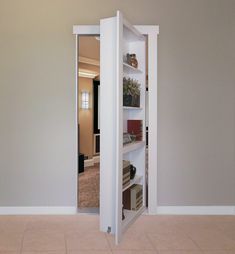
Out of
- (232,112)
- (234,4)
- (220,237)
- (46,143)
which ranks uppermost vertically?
(234,4)

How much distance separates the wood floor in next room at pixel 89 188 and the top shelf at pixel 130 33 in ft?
7.29

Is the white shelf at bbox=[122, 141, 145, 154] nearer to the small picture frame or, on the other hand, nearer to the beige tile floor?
the small picture frame

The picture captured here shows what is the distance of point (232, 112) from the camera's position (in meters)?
4.04

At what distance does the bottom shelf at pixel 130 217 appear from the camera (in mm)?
3374

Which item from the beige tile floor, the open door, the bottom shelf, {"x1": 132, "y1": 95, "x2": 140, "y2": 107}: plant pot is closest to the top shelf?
the open door

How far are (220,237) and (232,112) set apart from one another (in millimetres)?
1564

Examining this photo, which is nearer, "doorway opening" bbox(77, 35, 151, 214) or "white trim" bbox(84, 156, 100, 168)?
"doorway opening" bbox(77, 35, 151, 214)

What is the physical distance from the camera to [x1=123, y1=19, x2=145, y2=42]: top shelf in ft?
11.1

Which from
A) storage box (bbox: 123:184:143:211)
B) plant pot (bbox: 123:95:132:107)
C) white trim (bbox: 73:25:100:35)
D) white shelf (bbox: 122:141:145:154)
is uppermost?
white trim (bbox: 73:25:100:35)

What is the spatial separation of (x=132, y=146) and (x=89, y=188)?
1.88 metres

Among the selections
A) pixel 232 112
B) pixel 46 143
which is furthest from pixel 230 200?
pixel 46 143

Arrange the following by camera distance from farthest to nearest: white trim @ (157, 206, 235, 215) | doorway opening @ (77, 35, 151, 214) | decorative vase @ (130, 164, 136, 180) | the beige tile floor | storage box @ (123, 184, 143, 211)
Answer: doorway opening @ (77, 35, 151, 214) < white trim @ (157, 206, 235, 215) < decorative vase @ (130, 164, 136, 180) < storage box @ (123, 184, 143, 211) < the beige tile floor

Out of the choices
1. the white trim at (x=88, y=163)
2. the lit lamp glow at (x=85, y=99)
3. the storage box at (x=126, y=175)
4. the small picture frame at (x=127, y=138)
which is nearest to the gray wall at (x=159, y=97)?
Answer: the small picture frame at (x=127, y=138)

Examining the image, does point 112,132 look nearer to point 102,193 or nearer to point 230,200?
point 102,193
